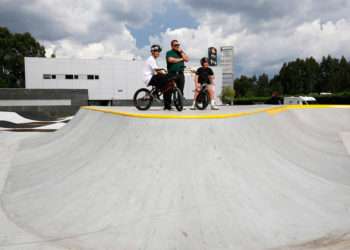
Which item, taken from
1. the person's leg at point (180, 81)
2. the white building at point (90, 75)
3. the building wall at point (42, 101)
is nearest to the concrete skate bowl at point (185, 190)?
the person's leg at point (180, 81)

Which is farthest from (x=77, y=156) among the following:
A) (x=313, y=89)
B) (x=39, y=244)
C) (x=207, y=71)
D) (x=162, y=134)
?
(x=313, y=89)

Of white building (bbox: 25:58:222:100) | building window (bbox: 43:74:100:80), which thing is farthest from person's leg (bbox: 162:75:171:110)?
building window (bbox: 43:74:100:80)

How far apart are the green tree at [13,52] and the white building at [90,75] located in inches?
1228

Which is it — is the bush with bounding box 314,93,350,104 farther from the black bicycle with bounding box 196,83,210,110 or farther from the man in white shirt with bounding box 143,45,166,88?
the man in white shirt with bounding box 143,45,166,88

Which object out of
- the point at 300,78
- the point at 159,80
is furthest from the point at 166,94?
the point at 300,78

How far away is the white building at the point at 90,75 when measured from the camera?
41938 millimetres

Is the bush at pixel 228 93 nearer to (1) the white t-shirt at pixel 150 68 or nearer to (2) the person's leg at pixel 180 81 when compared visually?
(2) the person's leg at pixel 180 81

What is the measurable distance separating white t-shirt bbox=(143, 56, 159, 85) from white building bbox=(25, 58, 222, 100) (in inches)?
1449

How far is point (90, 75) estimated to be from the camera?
4528 centimetres

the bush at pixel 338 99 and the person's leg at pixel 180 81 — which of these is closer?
the person's leg at pixel 180 81

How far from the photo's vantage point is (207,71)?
24.8 feet

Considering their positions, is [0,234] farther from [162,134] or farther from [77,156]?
[162,134]

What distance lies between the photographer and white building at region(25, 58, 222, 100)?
4194 centimetres

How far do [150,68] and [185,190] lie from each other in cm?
458
